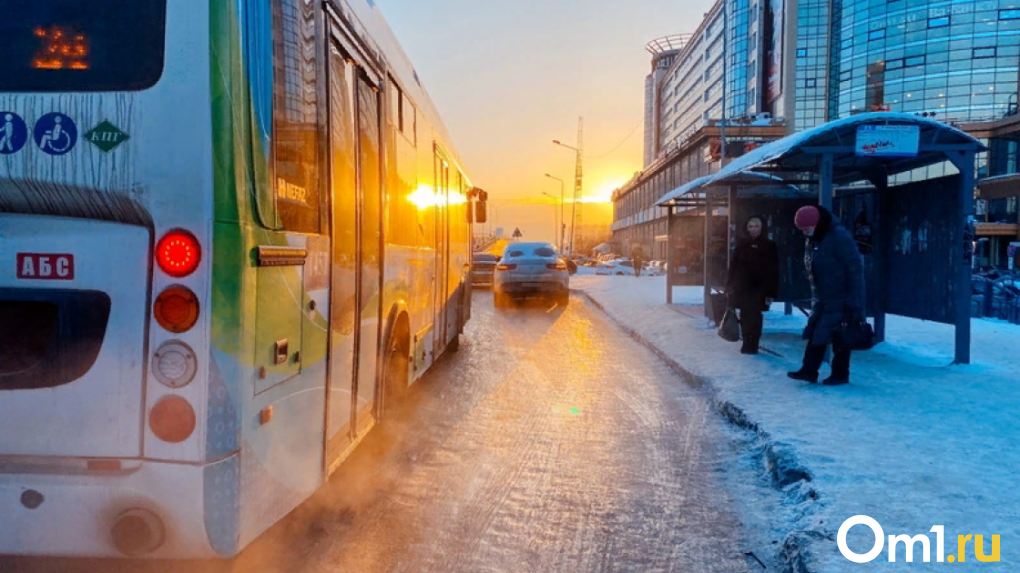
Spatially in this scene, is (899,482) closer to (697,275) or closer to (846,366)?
(846,366)

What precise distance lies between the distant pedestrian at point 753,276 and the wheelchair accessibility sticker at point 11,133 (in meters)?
8.45

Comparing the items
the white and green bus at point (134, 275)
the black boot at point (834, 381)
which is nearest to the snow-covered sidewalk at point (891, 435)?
the black boot at point (834, 381)

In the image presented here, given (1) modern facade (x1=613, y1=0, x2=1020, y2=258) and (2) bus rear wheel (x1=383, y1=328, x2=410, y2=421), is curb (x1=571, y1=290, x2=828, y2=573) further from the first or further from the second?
(1) modern facade (x1=613, y1=0, x2=1020, y2=258)

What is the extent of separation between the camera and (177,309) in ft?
9.34

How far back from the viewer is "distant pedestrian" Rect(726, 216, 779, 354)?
9.82 meters

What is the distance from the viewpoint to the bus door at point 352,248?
A: 393 centimetres

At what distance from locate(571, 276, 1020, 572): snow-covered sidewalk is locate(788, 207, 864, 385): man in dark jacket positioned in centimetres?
67

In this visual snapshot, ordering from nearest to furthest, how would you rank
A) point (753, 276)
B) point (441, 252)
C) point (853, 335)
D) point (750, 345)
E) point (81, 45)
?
point (81, 45) < point (853, 335) < point (441, 252) < point (753, 276) < point (750, 345)

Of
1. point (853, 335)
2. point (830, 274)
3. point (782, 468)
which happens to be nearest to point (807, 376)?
point (853, 335)

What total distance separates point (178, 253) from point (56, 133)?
66 centimetres

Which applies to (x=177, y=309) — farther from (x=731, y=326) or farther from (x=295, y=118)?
(x=731, y=326)

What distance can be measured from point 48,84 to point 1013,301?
1839 cm

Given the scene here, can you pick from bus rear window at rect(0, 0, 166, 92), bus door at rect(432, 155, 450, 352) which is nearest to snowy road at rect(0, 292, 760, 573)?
bus door at rect(432, 155, 450, 352)

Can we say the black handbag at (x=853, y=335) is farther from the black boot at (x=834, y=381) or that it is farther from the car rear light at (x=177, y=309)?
the car rear light at (x=177, y=309)
